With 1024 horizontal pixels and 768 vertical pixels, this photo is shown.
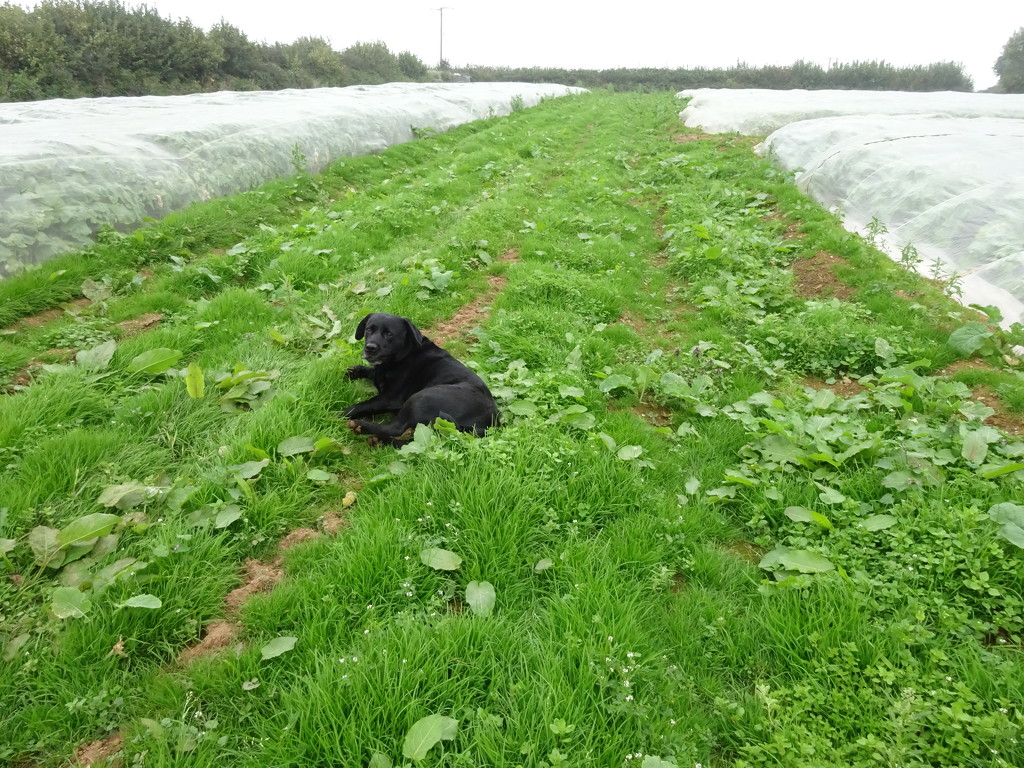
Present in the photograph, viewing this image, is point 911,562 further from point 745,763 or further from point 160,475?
point 160,475

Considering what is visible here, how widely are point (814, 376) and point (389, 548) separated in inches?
173

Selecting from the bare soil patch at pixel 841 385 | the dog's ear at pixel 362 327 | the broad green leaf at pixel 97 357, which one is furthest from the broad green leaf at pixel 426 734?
the bare soil patch at pixel 841 385

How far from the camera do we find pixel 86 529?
8.66 feet

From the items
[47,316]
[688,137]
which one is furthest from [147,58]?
[47,316]

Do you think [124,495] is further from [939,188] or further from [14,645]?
[939,188]

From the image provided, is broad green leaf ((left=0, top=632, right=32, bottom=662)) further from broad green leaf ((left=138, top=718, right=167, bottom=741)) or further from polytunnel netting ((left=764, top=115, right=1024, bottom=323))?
polytunnel netting ((left=764, top=115, right=1024, bottom=323))

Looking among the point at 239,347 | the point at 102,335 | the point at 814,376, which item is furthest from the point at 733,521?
the point at 102,335

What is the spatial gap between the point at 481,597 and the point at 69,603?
5.91 feet

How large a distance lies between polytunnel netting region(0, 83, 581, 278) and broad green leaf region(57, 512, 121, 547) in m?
4.65

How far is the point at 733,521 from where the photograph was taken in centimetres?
335

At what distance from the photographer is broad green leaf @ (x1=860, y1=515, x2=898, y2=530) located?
2928 mm

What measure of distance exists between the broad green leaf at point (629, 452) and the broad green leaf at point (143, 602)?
8.72 feet

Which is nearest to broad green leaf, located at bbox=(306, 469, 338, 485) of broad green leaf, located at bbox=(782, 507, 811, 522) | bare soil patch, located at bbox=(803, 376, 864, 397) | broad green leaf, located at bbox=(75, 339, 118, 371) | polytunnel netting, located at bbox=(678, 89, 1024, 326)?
broad green leaf, located at bbox=(75, 339, 118, 371)

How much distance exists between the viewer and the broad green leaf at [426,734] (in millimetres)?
1858
